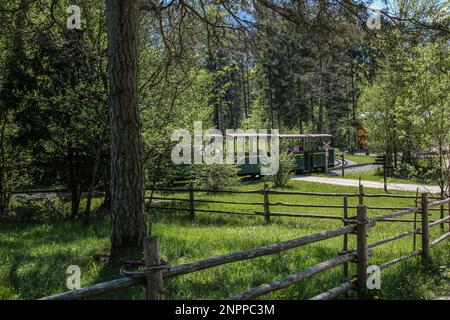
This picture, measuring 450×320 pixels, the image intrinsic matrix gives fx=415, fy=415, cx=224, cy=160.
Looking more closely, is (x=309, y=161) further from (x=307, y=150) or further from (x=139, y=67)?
(x=139, y=67)

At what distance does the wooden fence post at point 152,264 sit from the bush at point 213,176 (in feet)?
47.9

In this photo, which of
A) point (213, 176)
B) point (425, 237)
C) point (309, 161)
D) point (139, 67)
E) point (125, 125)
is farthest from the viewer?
point (309, 161)

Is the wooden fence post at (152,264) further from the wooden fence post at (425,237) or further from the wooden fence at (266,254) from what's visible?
the wooden fence post at (425,237)

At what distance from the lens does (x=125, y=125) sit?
5.87 meters

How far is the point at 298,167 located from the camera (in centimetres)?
2934

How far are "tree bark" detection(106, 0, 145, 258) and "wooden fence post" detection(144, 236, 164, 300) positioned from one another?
3.13 m

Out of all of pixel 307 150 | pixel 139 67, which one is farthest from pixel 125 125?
pixel 307 150

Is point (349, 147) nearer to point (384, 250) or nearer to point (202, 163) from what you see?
point (202, 163)

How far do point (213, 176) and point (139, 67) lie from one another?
26.2ft

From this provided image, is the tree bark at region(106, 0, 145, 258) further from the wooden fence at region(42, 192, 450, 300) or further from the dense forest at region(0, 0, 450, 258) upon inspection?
the wooden fence at region(42, 192, 450, 300)

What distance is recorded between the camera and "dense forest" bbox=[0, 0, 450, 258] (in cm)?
598

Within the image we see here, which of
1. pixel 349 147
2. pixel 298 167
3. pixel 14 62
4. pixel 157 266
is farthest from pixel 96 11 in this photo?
pixel 349 147

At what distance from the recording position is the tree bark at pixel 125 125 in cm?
582

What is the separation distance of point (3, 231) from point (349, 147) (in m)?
52.2
